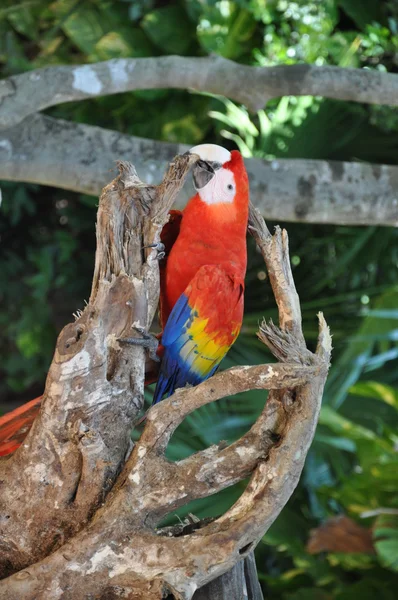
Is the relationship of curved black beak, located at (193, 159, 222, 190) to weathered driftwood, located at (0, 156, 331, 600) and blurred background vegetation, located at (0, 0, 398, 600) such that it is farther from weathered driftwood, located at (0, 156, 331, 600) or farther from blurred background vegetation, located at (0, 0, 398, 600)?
blurred background vegetation, located at (0, 0, 398, 600)

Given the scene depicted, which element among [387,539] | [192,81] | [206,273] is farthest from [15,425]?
[387,539]

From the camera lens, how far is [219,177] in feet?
2.31

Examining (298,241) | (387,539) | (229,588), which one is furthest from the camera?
(298,241)

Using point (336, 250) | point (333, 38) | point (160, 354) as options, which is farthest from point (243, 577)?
point (333, 38)

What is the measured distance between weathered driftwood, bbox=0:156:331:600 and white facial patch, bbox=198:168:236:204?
0.03m

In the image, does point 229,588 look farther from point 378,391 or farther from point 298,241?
point 298,241

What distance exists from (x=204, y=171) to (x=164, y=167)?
0.43 metres

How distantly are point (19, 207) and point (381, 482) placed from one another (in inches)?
46.3

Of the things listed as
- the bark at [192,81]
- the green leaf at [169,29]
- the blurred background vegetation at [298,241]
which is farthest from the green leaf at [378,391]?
the green leaf at [169,29]

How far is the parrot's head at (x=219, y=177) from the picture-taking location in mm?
707

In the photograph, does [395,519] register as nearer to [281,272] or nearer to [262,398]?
[262,398]

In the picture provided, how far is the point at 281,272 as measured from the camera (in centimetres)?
72

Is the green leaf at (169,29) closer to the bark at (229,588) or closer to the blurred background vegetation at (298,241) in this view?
the blurred background vegetation at (298,241)

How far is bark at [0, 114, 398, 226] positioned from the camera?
1.10 m
